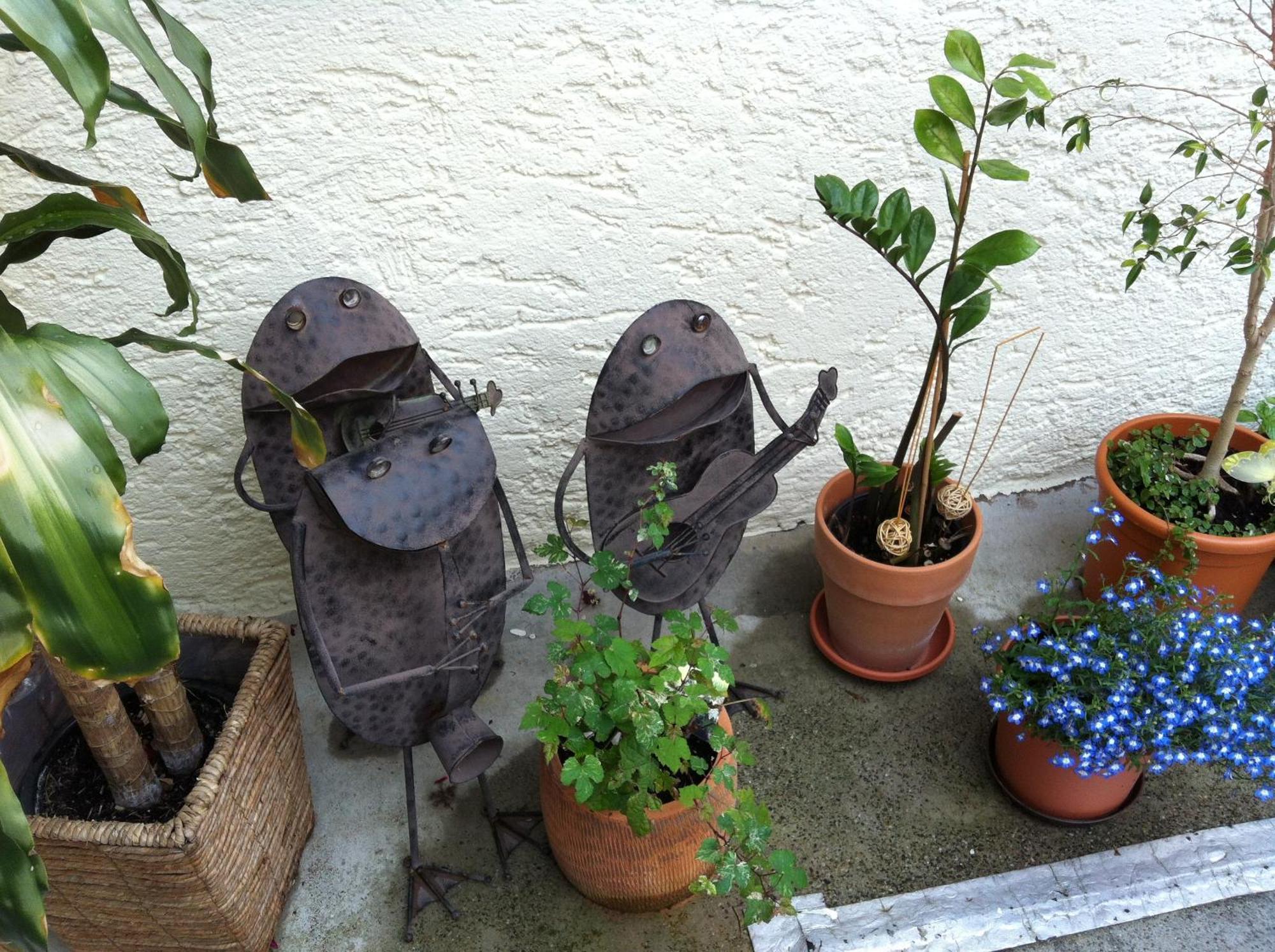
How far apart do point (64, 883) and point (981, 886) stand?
1.67 metres

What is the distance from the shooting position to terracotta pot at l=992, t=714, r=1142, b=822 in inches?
77.5

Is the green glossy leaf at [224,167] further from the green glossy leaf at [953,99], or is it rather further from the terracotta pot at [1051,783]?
the terracotta pot at [1051,783]

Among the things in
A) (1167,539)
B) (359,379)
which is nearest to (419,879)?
(359,379)

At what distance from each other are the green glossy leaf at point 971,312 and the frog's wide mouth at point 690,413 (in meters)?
0.38

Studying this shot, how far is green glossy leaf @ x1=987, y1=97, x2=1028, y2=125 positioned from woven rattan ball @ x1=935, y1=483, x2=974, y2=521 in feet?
2.74

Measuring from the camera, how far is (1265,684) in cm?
185

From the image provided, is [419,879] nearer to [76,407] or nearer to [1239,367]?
[76,407]

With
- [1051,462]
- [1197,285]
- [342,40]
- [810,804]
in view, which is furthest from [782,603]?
[342,40]

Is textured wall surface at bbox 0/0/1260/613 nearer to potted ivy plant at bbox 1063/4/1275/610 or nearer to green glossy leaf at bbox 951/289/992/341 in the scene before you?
potted ivy plant at bbox 1063/4/1275/610

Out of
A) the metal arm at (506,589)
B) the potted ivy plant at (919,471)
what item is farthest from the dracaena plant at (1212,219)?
the metal arm at (506,589)

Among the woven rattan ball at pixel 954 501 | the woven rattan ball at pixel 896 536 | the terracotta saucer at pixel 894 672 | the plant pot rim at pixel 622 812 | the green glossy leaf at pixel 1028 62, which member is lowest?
the terracotta saucer at pixel 894 672

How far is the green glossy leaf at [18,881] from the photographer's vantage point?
0.96 m

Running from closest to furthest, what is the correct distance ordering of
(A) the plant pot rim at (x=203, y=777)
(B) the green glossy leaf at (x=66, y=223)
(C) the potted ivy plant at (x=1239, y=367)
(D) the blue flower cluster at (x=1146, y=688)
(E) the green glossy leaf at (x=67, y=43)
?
(E) the green glossy leaf at (x=67, y=43), (B) the green glossy leaf at (x=66, y=223), (A) the plant pot rim at (x=203, y=777), (D) the blue flower cluster at (x=1146, y=688), (C) the potted ivy plant at (x=1239, y=367)

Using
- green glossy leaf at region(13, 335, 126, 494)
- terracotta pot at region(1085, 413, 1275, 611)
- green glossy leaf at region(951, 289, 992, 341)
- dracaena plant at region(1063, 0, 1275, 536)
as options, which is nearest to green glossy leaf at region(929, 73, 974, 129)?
green glossy leaf at region(951, 289, 992, 341)
